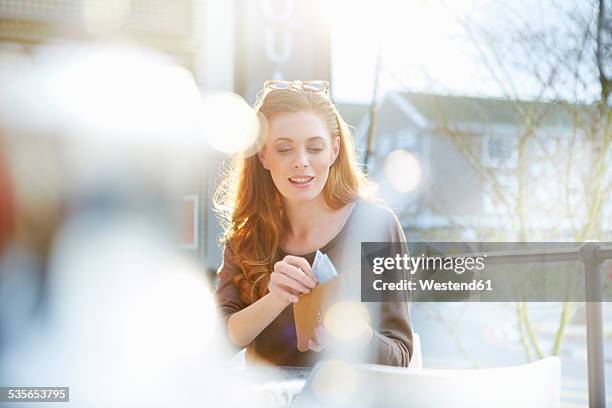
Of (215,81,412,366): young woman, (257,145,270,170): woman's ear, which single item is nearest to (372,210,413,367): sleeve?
(215,81,412,366): young woman

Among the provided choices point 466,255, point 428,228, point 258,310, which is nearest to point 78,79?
point 258,310

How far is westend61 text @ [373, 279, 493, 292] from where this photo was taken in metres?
1.72

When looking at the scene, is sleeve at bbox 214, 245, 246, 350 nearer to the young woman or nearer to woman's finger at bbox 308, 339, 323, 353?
the young woman

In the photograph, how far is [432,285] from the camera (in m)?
1.99

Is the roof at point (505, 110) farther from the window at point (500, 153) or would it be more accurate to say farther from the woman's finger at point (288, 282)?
the woman's finger at point (288, 282)

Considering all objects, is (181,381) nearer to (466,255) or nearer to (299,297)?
(299,297)

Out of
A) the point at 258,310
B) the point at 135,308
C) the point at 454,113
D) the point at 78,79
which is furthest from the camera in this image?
the point at 454,113

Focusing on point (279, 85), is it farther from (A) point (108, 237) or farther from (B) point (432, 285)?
(A) point (108, 237)

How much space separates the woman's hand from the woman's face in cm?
28

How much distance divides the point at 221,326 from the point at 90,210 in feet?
3.53

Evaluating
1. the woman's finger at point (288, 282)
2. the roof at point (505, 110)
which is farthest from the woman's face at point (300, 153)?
the roof at point (505, 110)

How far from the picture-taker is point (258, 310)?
67.0 inches

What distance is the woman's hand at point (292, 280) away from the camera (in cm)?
151

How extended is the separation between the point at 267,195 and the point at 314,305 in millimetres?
423
